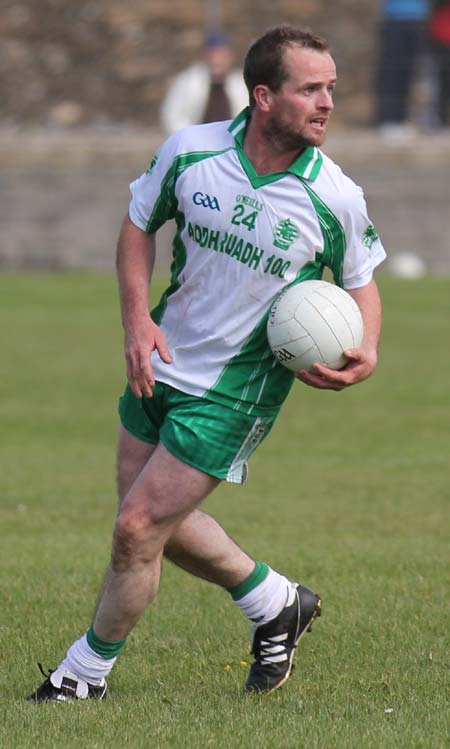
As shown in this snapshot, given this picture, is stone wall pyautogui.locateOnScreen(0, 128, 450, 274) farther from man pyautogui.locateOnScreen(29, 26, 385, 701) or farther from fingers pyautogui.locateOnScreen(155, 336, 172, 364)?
fingers pyautogui.locateOnScreen(155, 336, 172, 364)

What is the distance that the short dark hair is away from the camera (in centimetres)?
607

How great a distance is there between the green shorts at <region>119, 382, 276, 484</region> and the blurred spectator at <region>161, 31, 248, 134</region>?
1458 centimetres

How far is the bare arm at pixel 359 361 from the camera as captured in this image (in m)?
6.03

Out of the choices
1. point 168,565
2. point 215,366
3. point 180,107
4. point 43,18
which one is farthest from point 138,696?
point 43,18

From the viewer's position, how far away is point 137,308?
6.22 m

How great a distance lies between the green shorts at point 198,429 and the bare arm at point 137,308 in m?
0.16

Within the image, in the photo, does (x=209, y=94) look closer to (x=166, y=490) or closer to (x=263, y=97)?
(x=263, y=97)

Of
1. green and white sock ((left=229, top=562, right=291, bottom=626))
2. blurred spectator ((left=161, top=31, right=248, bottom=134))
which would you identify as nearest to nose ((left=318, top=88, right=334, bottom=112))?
green and white sock ((left=229, top=562, right=291, bottom=626))

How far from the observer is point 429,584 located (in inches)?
331

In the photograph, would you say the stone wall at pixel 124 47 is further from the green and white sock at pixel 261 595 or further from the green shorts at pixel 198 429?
the green shorts at pixel 198 429

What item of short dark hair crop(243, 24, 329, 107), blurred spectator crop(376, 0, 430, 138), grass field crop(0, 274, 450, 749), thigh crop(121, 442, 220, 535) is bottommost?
blurred spectator crop(376, 0, 430, 138)

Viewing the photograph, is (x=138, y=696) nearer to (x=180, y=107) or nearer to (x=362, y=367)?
(x=362, y=367)

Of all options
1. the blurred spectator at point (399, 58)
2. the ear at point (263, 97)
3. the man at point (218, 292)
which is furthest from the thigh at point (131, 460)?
the blurred spectator at point (399, 58)

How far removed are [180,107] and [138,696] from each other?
17.4 metres
